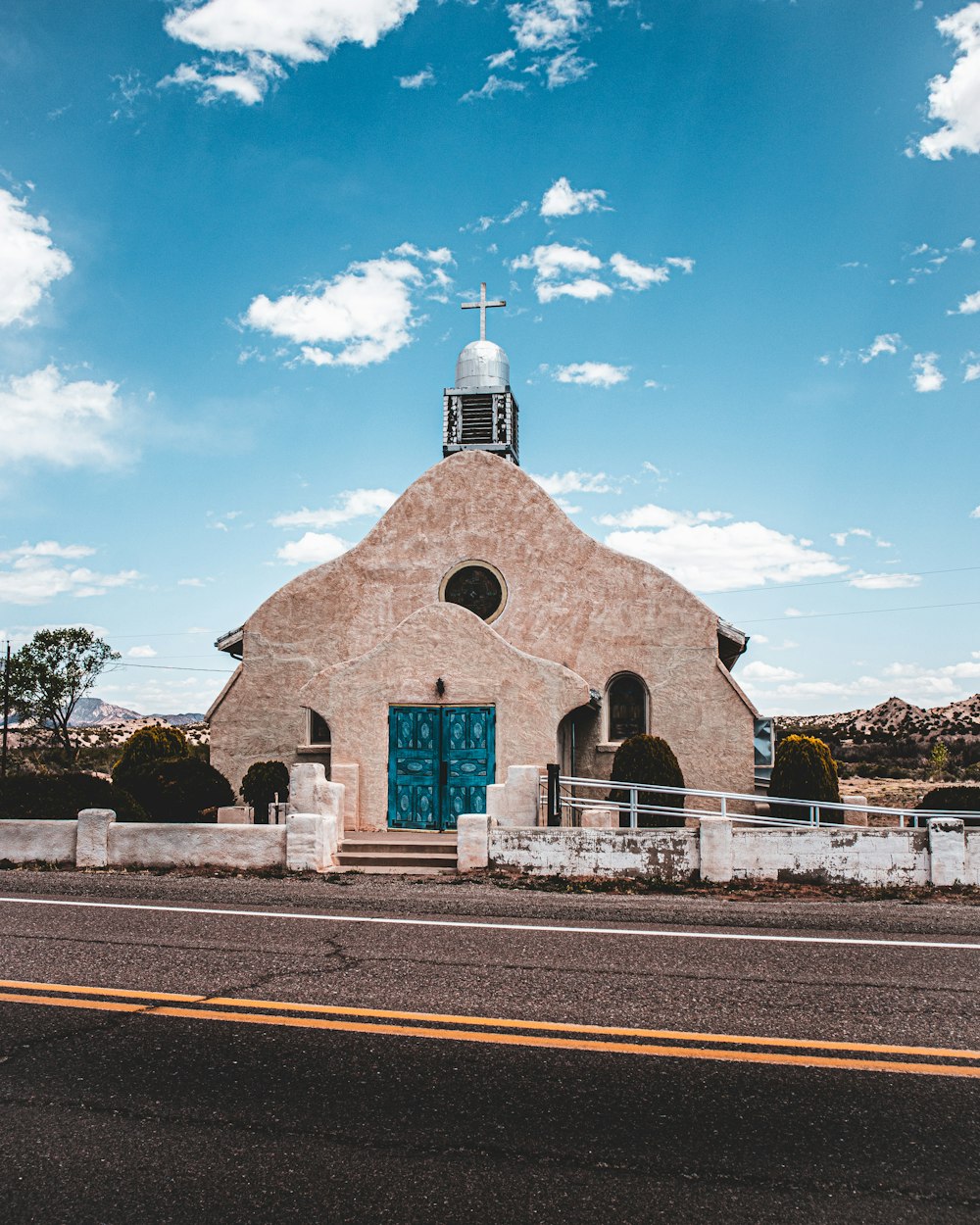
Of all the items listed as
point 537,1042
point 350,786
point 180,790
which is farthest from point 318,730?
point 537,1042

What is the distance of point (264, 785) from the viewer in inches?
798

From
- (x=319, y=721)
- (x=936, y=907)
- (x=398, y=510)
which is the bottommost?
(x=936, y=907)

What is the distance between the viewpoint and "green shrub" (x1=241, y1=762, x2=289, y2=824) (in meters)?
20.2

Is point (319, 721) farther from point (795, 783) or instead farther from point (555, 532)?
point (795, 783)

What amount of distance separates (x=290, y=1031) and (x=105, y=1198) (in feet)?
6.92

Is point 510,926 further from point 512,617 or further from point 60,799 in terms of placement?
point 512,617

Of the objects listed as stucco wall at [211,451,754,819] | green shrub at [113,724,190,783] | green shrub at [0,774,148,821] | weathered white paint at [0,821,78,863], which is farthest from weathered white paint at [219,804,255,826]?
weathered white paint at [0,821,78,863]

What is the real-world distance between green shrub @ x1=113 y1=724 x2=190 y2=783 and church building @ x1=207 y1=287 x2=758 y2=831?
8.23 feet

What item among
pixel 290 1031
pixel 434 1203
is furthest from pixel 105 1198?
pixel 290 1031

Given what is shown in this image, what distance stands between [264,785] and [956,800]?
14.5 m

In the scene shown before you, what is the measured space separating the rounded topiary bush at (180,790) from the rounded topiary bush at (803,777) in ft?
36.8

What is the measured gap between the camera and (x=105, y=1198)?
4.05 m

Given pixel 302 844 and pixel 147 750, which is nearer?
pixel 302 844

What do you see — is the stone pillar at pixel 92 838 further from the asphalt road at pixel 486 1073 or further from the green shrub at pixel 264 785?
the green shrub at pixel 264 785
